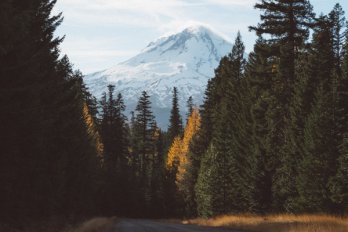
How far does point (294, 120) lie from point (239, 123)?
11.9m

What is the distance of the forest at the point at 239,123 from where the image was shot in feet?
65.9

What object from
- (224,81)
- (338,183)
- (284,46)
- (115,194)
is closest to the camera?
(338,183)

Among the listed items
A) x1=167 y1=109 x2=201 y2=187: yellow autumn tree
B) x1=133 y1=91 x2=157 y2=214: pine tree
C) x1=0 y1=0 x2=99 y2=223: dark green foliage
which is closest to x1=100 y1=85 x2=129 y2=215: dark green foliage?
x1=133 y1=91 x2=157 y2=214: pine tree

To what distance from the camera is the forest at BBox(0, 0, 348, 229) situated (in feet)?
65.9

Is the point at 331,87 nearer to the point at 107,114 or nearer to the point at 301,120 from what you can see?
the point at 301,120

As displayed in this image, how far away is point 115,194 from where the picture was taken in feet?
Answer: 296

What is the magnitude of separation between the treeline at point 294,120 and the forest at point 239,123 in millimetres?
72

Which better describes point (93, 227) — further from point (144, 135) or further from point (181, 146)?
point (144, 135)

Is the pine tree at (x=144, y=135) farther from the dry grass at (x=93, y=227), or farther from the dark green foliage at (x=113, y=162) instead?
the dry grass at (x=93, y=227)

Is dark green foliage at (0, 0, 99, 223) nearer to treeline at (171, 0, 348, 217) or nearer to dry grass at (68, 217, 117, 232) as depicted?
dry grass at (68, 217, 117, 232)

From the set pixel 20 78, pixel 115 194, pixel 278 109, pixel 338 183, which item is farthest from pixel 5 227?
pixel 115 194

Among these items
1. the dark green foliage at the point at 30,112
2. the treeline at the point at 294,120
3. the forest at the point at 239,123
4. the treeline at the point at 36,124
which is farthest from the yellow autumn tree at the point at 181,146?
the dark green foliage at the point at 30,112

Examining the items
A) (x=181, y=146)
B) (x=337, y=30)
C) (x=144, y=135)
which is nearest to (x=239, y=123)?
(x=337, y=30)

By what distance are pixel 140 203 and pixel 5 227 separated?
7496cm
